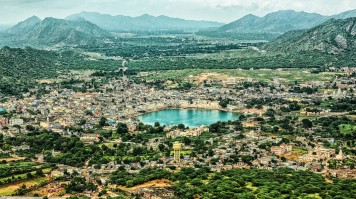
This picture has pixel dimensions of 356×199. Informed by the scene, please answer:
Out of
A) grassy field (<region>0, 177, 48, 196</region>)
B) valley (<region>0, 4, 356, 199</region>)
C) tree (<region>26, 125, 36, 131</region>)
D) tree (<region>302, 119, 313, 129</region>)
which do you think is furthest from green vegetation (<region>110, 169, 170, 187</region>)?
tree (<region>302, 119, 313, 129</region>)

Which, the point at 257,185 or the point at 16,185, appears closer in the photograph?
the point at 257,185

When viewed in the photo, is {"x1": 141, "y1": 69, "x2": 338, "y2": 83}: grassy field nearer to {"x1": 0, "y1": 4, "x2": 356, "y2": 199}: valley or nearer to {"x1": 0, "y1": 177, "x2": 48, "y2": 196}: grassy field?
{"x1": 0, "y1": 4, "x2": 356, "y2": 199}: valley

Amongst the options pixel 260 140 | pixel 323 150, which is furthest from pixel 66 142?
pixel 323 150

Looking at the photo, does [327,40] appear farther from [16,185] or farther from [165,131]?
[16,185]

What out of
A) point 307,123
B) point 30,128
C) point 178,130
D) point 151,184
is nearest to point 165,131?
point 178,130

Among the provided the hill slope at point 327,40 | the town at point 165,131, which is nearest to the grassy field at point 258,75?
the town at point 165,131

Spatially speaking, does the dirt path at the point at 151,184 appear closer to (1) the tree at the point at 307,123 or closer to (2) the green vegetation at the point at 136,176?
(2) the green vegetation at the point at 136,176
